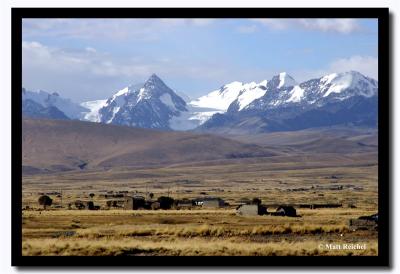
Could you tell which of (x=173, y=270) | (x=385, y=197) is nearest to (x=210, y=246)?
(x=173, y=270)

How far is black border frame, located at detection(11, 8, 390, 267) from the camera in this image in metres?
19.0

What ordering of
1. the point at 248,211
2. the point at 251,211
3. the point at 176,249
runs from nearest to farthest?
the point at 176,249 → the point at 248,211 → the point at 251,211

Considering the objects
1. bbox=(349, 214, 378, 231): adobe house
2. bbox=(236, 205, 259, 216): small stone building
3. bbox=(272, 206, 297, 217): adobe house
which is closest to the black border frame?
bbox=(349, 214, 378, 231): adobe house

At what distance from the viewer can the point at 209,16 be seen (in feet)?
63.5

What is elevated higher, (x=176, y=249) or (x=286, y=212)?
(x=176, y=249)

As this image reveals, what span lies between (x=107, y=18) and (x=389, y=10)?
5998 mm

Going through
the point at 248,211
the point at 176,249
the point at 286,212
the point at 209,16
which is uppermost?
the point at 209,16

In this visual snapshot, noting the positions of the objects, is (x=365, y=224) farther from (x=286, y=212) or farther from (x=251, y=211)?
(x=286, y=212)

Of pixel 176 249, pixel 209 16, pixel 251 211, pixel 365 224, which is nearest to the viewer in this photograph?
pixel 209 16

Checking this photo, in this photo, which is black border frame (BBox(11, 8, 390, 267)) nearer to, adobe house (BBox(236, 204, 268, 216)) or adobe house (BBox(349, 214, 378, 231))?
adobe house (BBox(349, 214, 378, 231))

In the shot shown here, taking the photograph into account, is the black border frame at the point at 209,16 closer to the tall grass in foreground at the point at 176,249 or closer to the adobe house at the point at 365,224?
the tall grass in foreground at the point at 176,249

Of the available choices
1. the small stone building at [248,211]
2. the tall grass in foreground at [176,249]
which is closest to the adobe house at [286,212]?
the small stone building at [248,211]

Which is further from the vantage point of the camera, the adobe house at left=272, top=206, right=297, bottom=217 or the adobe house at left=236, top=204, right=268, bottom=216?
the adobe house at left=272, top=206, right=297, bottom=217

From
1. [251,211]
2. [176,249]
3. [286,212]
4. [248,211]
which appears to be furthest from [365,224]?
→ [286,212]
